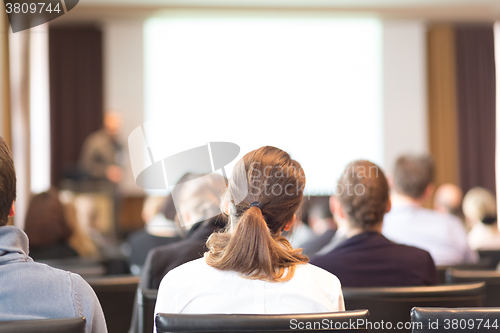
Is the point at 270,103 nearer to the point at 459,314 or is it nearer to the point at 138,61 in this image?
the point at 138,61

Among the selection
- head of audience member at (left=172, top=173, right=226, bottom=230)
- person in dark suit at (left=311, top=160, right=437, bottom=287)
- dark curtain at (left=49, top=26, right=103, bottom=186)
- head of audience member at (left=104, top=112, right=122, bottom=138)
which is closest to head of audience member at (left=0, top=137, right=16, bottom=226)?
head of audience member at (left=172, top=173, right=226, bottom=230)

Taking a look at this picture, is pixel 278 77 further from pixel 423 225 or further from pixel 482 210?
pixel 423 225

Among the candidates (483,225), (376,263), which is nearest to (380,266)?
(376,263)

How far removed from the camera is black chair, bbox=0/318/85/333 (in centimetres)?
74

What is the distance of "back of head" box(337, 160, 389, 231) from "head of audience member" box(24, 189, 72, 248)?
57.0 inches

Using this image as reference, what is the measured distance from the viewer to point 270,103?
269 inches

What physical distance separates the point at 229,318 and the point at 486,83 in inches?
317

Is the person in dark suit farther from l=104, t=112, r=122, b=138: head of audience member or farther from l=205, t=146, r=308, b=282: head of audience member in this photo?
l=104, t=112, r=122, b=138: head of audience member

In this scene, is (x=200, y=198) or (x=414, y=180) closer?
(x=200, y=198)

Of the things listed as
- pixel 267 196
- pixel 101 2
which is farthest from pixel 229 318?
pixel 101 2

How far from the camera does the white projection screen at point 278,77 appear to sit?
22.1 ft

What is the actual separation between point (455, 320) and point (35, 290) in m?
0.71

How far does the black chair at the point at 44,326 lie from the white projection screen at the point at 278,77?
5.88 meters

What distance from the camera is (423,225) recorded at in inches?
85.9
